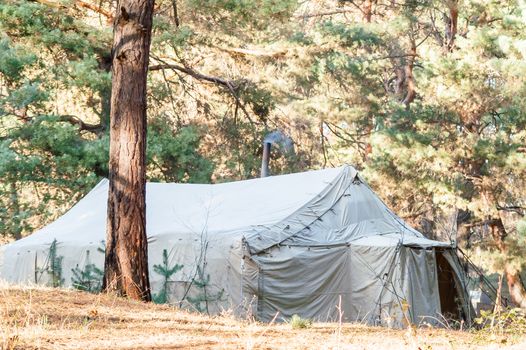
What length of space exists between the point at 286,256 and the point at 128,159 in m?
5.16

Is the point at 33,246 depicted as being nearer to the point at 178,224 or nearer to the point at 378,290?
the point at 178,224

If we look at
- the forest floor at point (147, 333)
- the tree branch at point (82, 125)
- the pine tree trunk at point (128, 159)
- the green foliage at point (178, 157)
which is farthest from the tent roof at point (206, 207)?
the forest floor at point (147, 333)

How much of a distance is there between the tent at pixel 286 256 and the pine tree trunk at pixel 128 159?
155 inches

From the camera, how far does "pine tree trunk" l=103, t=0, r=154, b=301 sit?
23.5ft

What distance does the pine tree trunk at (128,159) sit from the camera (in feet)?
23.5

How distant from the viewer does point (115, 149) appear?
7.28 meters

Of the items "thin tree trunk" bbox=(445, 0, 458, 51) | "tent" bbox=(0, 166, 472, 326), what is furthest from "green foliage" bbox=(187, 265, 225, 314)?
"thin tree trunk" bbox=(445, 0, 458, 51)

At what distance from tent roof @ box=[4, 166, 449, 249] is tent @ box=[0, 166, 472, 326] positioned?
0.9 inches

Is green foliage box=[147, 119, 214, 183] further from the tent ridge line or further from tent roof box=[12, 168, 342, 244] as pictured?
the tent ridge line

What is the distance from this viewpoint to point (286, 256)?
11.9 m

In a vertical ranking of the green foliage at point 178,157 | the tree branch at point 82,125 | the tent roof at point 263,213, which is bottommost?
the tent roof at point 263,213

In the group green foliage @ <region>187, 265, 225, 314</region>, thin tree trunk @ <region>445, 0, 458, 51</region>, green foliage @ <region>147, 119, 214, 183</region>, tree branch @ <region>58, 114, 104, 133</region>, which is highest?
thin tree trunk @ <region>445, 0, 458, 51</region>

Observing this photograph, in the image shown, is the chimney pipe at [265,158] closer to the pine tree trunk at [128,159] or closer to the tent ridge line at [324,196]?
the tent ridge line at [324,196]

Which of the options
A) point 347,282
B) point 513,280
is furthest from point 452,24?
point 347,282
